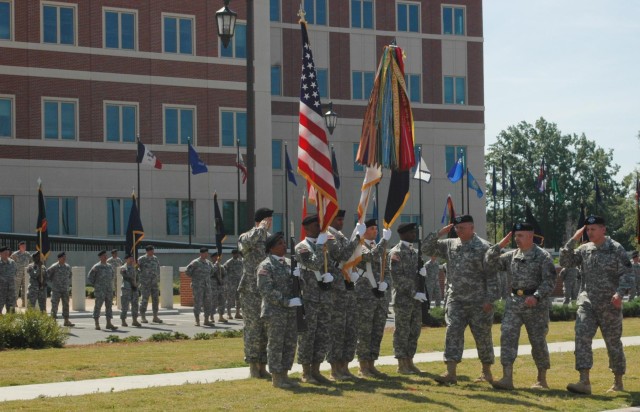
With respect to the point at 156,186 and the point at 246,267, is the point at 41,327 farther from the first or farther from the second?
the point at 156,186

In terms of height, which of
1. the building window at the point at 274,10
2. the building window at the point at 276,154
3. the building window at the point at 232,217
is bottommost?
the building window at the point at 232,217

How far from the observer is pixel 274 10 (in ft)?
204

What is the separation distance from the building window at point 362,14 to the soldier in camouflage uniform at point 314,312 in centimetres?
5097

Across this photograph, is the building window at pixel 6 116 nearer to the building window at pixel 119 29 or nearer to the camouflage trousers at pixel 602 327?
the building window at pixel 119 29

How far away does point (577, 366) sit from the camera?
1367cm

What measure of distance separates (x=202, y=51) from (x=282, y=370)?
4237 cm

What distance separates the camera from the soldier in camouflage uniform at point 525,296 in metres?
13.8

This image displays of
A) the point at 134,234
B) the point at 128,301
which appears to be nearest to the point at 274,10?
the point at 134,234

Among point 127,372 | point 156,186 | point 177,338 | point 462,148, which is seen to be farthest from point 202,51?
point 127,372

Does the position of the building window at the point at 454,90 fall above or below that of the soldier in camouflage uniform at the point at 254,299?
above

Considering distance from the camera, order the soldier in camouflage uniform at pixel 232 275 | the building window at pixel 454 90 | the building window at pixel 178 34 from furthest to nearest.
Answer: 1. the building window at pixel 454 90
2. the building window at pixel 178 34
3. the soldier in camouflage uniform at pixel 232 275

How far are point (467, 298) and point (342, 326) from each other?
67.2 inches

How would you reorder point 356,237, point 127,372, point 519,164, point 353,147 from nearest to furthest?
1. point 356,237
2. point 127,372
3. point 353,147
4. point 519,164

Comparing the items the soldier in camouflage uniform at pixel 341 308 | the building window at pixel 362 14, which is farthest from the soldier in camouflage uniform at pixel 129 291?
the building window at pixel 362 14
